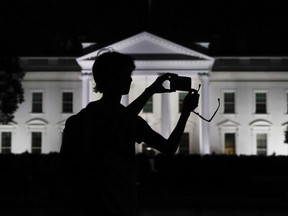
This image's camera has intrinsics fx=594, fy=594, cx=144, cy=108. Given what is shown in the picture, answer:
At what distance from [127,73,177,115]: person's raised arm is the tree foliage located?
132 ft

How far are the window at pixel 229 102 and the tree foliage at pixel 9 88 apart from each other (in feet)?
49.9

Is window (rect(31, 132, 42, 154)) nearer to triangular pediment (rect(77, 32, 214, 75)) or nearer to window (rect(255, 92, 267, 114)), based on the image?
triangular pediment (rect(77, 32, 214, 75))

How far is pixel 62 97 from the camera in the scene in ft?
149

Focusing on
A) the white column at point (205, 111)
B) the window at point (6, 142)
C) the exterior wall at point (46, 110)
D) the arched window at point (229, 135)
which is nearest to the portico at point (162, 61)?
the white column at point (205, 111)

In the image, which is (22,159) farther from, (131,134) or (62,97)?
(131,134)

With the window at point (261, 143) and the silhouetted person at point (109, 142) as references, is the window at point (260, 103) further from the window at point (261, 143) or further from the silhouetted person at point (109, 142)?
the silhouetted person at point (109, 142)

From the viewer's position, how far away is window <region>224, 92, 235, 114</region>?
45.2m

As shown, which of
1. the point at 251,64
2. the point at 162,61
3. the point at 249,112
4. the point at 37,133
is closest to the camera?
the point at 162,61

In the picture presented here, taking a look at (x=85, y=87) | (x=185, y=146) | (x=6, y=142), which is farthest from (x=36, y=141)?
(x=185, y=146)

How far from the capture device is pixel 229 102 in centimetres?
4528

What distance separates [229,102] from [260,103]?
7.76ft

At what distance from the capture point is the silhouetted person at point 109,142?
2.28m

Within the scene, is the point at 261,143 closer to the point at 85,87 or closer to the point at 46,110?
the point at 85,87

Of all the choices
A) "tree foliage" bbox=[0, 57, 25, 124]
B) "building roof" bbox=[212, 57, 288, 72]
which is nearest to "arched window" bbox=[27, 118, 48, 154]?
"tree foliage" bbox=[0, 57, 25, 124]
